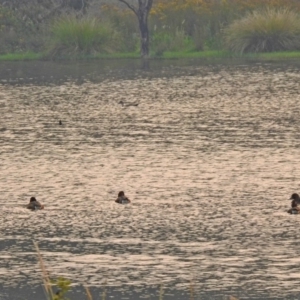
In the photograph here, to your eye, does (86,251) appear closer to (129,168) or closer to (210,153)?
(129,168)

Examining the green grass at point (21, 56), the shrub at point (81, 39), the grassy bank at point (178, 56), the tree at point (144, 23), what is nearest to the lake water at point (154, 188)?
the tree at point (144, 23)

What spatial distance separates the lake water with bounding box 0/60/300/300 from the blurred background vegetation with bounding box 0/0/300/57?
11.8m

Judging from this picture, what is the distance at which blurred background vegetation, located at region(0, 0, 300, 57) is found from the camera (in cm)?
5012

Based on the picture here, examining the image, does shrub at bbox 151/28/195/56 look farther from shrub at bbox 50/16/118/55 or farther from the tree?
A: shrub at bbox 50/16/118/55

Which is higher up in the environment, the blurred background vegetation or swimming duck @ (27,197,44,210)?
swimming duck @ (27,197,44,210)

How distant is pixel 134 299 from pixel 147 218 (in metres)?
4.43

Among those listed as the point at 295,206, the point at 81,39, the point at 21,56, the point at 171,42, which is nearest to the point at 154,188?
the point at 295,206

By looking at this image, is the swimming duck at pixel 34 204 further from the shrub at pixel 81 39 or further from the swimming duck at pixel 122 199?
the shrub at pixel 81 39

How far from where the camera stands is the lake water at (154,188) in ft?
49.1

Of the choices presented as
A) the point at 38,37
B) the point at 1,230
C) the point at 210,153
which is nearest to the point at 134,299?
the point at 1,230

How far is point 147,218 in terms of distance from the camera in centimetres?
1827

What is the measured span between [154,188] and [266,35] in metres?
30.1

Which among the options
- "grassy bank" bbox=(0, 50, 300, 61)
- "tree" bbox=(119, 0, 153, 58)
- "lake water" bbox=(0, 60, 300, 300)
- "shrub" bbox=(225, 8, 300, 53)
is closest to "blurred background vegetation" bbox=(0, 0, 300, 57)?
"shrub" bbox=(225, 8, 300, 53)

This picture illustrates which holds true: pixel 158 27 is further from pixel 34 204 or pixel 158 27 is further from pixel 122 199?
pixel 34 204
